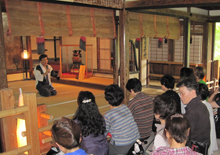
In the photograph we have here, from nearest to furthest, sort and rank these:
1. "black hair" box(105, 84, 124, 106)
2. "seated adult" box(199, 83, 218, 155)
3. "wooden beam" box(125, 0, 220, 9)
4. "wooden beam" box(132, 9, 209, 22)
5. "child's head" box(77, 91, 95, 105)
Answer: "child's head" box(77, 91, 95, 105), "black hair" box(105, 84, 124, 106), "seated adult" box(199, 83, 218, 155), "wooden beam" box(125, 0, 220, 9), "wooden beam" box(132, 9, 209, 22)

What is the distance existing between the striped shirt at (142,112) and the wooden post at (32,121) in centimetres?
126

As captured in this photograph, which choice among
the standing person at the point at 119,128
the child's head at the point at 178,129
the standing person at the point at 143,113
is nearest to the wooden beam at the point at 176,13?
the standing person at the point at 143,113

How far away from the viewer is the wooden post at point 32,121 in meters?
2.95

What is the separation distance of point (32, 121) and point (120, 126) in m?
1.12

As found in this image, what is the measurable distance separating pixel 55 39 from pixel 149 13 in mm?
9627

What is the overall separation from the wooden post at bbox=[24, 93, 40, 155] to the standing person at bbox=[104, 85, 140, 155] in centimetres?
93

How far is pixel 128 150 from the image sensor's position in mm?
2805

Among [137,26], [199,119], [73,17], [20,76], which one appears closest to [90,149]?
[199,119]

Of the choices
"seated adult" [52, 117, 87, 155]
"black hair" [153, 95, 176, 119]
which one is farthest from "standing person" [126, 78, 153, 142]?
"seated adult" [52, 117, 87, 155]

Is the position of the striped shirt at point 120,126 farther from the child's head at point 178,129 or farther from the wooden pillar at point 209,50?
the wooden pillar at point 209,50

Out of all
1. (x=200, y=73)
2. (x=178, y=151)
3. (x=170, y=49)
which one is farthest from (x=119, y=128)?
(x=170, y=49)

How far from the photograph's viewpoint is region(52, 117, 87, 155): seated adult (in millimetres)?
1770

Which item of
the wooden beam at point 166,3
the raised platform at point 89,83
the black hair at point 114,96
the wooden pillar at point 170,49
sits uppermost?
the wooden beam at point 166,3

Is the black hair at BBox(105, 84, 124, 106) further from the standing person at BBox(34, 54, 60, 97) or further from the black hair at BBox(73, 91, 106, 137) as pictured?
the standing person at BBox(34, 54, 60, 97)
